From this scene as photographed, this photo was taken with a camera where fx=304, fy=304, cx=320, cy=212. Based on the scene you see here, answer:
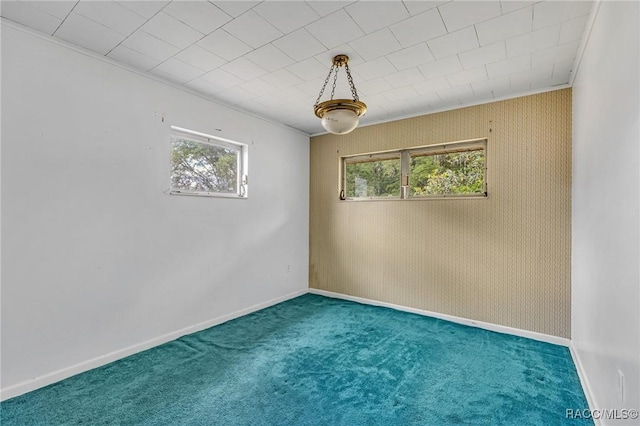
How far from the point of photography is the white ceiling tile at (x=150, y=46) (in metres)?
2.21

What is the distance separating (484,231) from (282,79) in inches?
104

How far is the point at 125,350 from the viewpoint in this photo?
8.45 feet

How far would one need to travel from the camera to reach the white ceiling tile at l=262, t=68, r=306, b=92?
9.02 feet

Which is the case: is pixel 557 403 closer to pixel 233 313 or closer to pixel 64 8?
pixel 233 313

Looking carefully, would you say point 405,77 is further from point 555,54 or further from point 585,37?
point 585,37

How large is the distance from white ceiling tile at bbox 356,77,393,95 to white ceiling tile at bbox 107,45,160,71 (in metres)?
1.84

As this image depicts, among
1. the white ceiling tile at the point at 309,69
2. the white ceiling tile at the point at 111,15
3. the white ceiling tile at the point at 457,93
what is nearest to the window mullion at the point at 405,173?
the white ceiling tile at the point at 457,93

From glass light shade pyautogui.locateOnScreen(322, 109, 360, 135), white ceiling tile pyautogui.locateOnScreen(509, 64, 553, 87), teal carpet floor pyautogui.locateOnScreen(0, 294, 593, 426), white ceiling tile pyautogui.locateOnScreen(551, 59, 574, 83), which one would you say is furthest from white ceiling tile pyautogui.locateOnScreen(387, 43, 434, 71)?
teal carpet floor pyautogui.locateOnScreen(0, 294, 593, 426)

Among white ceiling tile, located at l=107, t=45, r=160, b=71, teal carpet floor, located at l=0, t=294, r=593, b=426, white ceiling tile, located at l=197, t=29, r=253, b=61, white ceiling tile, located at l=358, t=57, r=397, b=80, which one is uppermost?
white ceiling tile, located at l=107, t=45, r=160, b=71

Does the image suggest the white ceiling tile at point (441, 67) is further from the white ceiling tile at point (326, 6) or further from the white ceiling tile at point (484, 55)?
the white ceiling tile at point (326, 6)

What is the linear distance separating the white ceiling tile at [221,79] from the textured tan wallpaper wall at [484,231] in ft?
6.16

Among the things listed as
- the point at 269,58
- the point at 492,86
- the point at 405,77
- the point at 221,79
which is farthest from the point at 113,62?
the point at 492,86

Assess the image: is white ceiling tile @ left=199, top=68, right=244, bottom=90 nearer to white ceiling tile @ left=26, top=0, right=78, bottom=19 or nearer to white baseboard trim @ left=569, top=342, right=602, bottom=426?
white ceiling tile @ left=26, top=0, right=78, bottom=19

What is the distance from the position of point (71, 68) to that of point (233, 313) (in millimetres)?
2730
